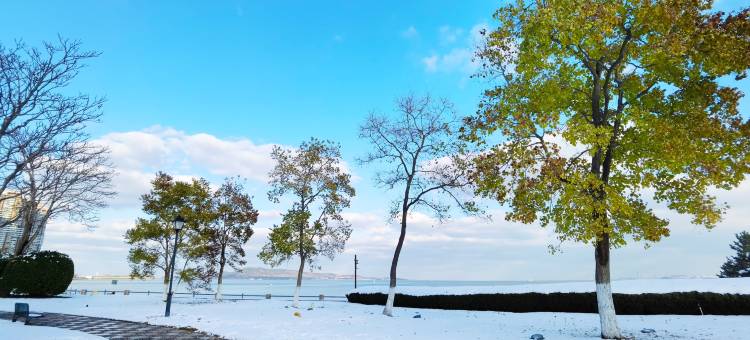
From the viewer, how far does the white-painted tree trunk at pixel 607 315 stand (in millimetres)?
15328

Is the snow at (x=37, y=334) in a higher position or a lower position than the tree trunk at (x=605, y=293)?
lower

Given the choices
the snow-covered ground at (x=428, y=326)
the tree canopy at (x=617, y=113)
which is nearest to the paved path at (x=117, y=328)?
the snow-covered ground at (x=428, y=326)

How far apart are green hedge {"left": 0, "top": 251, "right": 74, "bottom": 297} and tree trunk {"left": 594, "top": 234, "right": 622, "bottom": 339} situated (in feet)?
140

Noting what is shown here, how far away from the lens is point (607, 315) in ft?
51.0

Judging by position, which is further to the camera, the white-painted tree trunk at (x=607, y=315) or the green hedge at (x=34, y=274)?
the green hedge at (x=34, y=274)

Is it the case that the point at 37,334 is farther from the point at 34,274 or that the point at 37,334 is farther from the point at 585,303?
the point at 34,274

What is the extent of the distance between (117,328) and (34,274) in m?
26.8

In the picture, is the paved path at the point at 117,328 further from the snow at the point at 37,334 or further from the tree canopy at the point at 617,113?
the tree canopy at the point at 617,113

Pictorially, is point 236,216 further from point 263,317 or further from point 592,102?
point 592,102

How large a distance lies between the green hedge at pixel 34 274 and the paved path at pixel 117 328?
18285mm

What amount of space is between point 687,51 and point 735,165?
163 inches

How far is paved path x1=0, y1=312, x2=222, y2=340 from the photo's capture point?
1602cm

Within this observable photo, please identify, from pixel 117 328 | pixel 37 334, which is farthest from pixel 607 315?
pixel 37 334

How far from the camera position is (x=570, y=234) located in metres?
15.2
